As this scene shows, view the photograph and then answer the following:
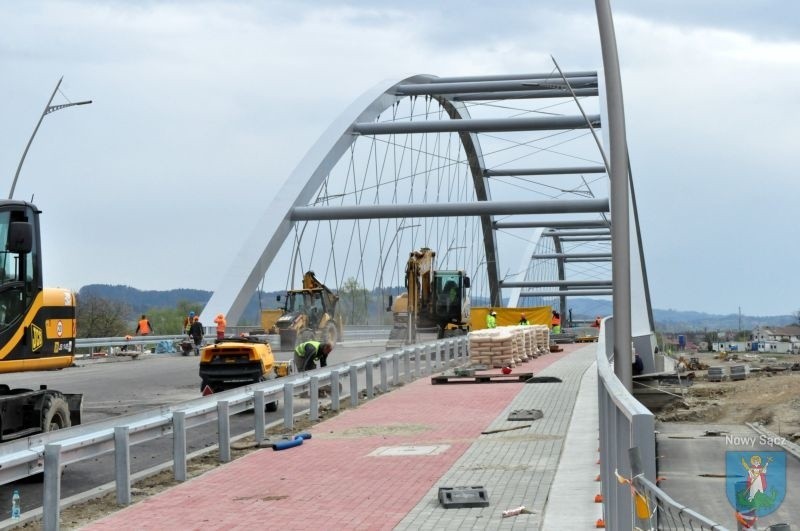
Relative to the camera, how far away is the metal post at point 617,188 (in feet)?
50.3

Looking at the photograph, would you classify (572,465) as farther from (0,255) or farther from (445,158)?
(445,158)

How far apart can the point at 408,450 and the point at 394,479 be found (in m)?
2.68

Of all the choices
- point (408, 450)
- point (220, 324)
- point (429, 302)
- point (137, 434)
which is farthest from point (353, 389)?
point (429, 302)

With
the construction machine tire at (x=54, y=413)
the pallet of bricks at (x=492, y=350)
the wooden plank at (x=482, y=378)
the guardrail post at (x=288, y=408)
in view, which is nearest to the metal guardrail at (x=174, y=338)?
the pallet of bricks at (x=492, y=350)

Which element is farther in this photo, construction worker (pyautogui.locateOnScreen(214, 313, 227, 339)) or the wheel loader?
construction worker (pyautogui.locateOnScreen(214, 313, 227, 339))

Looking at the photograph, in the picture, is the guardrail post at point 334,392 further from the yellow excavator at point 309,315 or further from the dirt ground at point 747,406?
the yellow excavator at point 309,315

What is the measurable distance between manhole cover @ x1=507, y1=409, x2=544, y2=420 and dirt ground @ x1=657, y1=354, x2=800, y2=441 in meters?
12.5

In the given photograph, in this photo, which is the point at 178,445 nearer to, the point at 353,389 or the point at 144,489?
the point at 144,489

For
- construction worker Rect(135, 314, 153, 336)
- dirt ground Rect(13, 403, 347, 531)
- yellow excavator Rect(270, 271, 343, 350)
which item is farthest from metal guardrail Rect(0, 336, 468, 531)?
construction worker Rect(135, 314, 153, 336)

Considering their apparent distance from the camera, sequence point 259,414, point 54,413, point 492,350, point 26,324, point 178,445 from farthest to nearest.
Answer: point 492,350, point 259,414, point 54,413, point 26,324, point 178,445

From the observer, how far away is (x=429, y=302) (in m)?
54.3

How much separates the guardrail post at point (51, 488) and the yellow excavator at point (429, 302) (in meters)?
40.1

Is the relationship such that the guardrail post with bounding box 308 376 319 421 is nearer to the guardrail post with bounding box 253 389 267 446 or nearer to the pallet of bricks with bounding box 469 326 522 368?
the guardrail post with bounding box 253 389 267 446

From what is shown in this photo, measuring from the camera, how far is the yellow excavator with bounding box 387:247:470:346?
52.3 meters
